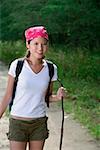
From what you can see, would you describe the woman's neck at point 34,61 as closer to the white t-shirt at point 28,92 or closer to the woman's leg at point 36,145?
the white t-shirt at point 28,92

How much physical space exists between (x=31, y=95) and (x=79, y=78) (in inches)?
410

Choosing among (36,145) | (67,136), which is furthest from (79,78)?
(36,145)

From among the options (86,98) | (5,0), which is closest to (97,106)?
(86,98)

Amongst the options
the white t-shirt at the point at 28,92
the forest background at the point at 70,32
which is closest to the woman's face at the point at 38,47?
the white t-shirt at the point at 28,92

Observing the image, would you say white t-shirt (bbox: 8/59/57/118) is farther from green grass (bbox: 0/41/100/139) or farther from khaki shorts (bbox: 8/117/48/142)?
green grass (bbox: 0/41/100/139)

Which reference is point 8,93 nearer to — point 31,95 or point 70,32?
point 31,95

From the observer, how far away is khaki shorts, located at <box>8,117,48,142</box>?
432 cm

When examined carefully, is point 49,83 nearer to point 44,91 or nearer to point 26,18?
point 44,91

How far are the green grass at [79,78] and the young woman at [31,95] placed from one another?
126 inches

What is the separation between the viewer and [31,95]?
169 inches

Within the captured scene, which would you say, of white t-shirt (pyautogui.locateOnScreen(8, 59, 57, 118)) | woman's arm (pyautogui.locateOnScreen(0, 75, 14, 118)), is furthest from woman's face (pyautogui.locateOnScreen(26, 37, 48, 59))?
woman's arm (pyautogui.locateOnScreen(0, 75, 14, 118))

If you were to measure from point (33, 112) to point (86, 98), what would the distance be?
6.59 metres

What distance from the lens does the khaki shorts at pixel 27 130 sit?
4.32 metres

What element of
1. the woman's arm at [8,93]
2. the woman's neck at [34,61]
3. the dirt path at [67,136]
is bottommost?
the dirt path at [67,136]
